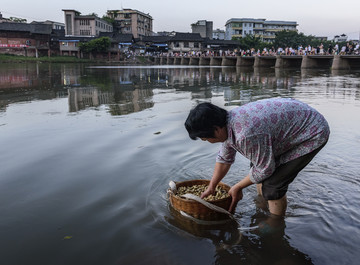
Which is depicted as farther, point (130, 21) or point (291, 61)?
point (130, 21)

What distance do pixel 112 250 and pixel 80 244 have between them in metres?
0.32

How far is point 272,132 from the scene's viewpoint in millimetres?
2607

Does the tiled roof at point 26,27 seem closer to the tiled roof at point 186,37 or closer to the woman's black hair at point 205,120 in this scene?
the tiled roof at point 186,37

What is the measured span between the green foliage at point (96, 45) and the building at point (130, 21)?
2245cm

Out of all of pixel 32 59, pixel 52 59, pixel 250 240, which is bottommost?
pixel 250 240

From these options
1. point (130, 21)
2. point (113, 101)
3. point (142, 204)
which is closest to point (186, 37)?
point (130, 21)

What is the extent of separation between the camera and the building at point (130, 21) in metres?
84.2

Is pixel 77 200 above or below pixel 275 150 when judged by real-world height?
below

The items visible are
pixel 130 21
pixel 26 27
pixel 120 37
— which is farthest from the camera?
pixel 130 21

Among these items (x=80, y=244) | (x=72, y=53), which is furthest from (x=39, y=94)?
(x=72, y=53)

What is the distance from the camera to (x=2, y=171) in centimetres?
468

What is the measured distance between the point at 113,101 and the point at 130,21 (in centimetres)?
7955

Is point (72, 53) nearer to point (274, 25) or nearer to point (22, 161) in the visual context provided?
point (274, 25)

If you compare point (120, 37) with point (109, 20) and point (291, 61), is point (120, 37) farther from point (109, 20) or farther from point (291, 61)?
point (291, 61)
